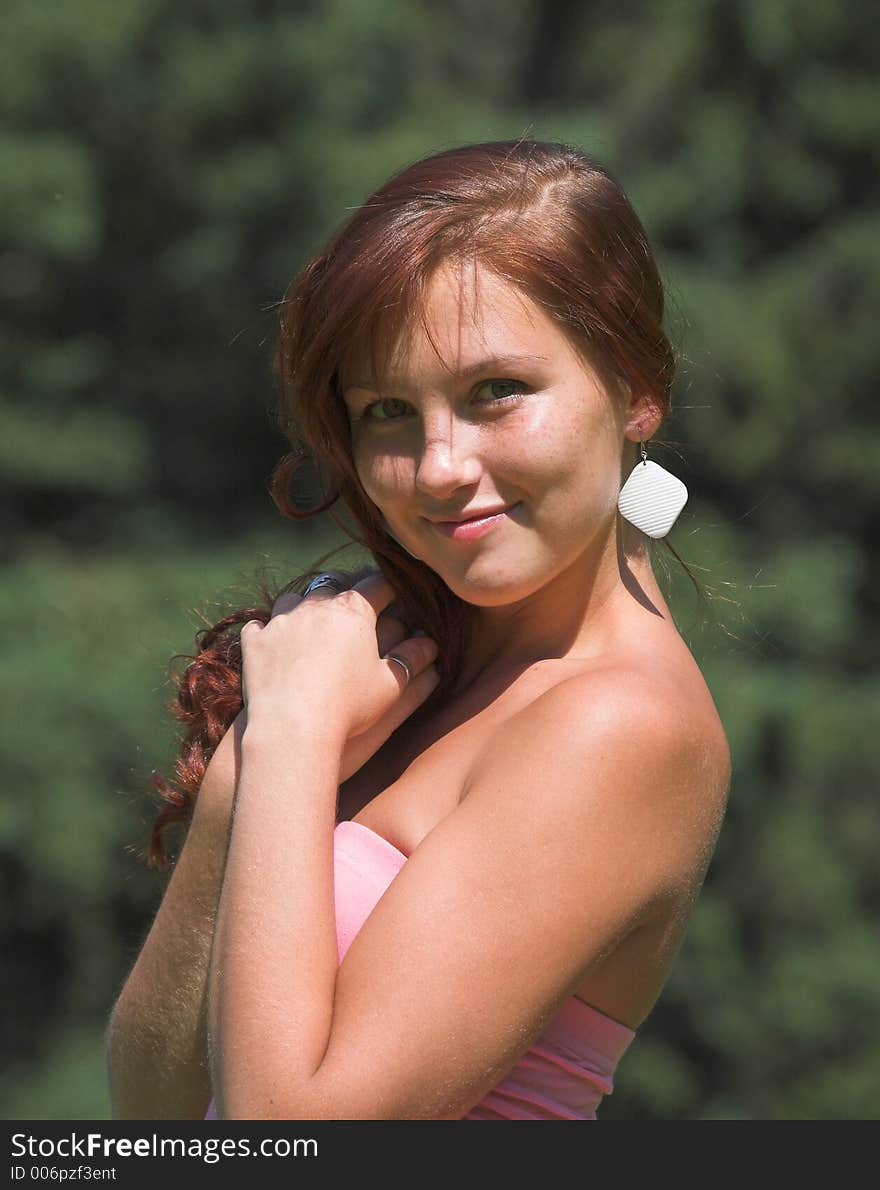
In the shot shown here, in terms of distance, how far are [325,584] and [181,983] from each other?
522 millimetres

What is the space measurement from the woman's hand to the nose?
0.77 feet

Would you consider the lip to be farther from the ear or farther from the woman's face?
the ear

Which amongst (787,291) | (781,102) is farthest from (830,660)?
(781,102)

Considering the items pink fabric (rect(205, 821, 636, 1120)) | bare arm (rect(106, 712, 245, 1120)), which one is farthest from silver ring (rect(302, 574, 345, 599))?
pink fabric (rect(205, 821, 636, 1120))

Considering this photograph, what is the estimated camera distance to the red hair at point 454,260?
178 cm

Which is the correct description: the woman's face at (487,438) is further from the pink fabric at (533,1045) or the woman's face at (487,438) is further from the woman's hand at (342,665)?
the pink fabric at (533,1045)

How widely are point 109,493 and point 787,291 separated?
424 cm

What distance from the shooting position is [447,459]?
5.82 feet

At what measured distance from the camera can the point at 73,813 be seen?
7.98 metres

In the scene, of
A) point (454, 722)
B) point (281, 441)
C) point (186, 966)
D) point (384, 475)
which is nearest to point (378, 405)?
point (384, 475)

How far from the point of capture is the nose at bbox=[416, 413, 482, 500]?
1.77m

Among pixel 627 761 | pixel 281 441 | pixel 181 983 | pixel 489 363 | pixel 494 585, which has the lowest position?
pixel 281 441

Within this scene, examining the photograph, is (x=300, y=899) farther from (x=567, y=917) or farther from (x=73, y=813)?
(x=73, y=813)

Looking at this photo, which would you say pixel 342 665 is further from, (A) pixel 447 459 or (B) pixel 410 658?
(A) pixel 447 459
